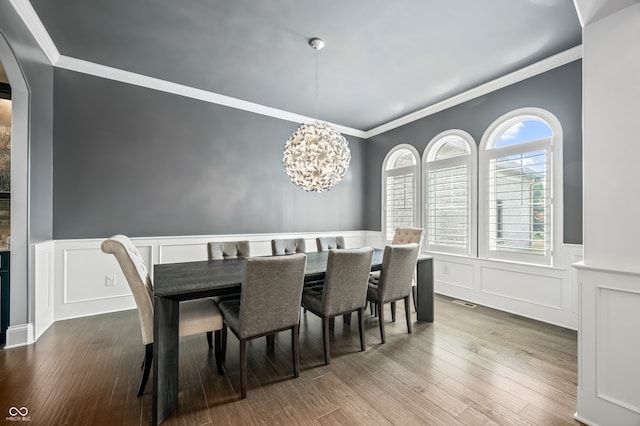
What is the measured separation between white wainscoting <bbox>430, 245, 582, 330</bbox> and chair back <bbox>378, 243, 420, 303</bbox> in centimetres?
157

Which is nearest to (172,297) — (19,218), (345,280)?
(345,280)

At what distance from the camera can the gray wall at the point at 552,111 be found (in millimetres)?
2900

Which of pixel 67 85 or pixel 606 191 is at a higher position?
pixel 67 85

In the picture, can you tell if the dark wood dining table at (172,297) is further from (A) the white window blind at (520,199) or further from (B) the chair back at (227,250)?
(A) the white window blind at (520,199)

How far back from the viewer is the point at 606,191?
5.12 feet

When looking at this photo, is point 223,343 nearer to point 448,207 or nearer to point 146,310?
point 146,310

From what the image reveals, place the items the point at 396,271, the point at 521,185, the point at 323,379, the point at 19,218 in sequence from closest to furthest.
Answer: the point at 323,379 → the point at 19,218 → the point at 396,271 → the point at 521,185

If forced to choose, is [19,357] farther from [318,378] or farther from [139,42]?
[139,42]

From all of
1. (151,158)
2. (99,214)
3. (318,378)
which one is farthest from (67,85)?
(318,378)

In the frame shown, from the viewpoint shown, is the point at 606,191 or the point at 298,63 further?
the point at 298,63

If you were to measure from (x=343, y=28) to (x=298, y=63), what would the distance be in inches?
30.0

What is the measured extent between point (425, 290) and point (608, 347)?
1665 mm

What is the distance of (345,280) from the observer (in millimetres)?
2305

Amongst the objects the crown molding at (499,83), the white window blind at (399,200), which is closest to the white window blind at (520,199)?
the crown molding at (499,83)
